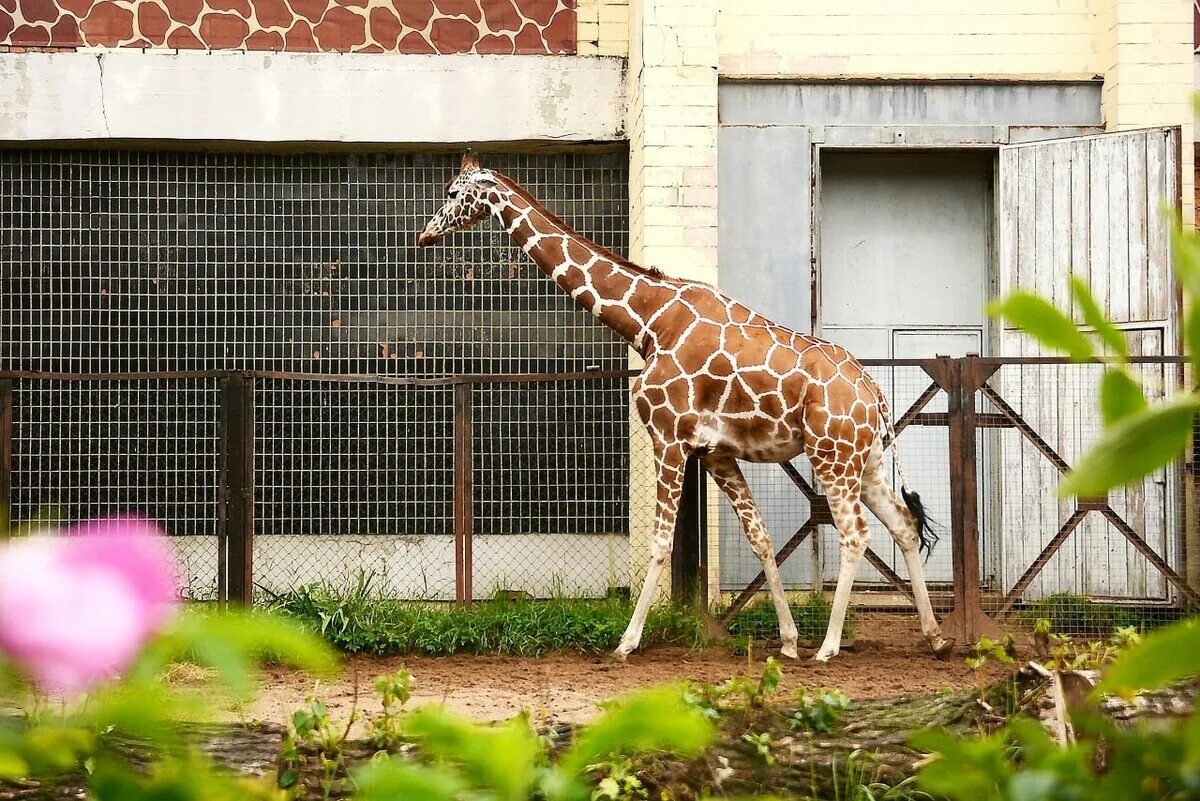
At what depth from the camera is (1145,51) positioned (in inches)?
307

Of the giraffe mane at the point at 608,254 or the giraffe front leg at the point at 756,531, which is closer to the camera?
the giraffe front leg at the point at 756,531

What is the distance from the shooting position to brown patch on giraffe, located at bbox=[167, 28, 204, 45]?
26.6ft

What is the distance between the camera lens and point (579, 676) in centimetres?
604

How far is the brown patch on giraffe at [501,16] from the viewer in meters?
8.34

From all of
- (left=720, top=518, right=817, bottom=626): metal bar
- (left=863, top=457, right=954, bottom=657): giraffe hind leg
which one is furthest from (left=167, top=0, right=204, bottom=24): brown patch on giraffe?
(left=863, top=457, right=954, bottom=657): giraffe hind leg

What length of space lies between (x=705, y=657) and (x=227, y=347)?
3837mm

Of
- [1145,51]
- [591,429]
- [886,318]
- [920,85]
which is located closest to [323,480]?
[591,429]

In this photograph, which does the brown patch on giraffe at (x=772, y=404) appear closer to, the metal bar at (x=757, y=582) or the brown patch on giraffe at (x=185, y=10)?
the metal bar at (x=757, y=582)

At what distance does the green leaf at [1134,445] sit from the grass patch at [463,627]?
20.6ft

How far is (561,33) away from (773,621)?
13.5 feet

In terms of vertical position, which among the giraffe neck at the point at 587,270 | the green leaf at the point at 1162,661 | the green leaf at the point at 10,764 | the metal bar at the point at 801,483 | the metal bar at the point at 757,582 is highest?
the giraffe neck at the point at 587,270

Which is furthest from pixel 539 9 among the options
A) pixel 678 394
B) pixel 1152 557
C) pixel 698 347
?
pixel 1152 557

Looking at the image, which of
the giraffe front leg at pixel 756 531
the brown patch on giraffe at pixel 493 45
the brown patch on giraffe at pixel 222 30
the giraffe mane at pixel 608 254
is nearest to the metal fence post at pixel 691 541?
the giraffe front leg at pixel 756 531

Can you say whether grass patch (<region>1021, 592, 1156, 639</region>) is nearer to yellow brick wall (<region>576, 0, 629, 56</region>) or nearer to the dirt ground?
the dirt ground
